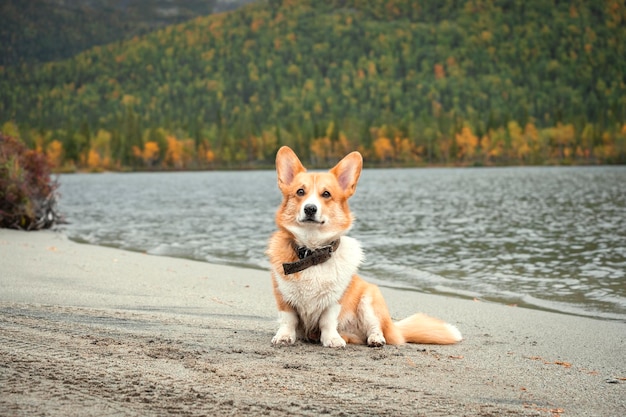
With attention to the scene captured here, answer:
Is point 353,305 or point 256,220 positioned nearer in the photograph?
point 353,305

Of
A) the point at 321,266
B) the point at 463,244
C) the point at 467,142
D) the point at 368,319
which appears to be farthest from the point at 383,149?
the point at 321,266

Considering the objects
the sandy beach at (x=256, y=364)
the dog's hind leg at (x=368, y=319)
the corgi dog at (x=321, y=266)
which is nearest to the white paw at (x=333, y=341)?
the corgi dog at (x=321, y=266)

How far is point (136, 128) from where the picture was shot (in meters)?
175

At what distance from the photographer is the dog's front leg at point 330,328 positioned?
621 cm

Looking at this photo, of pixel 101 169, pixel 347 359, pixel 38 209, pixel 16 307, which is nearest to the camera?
pixel 347 359

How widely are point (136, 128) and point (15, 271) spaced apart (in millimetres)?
171171

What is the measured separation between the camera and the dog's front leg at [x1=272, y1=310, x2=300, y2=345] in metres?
6.25

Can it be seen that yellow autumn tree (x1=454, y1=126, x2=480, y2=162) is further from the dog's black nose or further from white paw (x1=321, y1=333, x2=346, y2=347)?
the dog's black nose

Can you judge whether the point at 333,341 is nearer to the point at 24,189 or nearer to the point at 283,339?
the point at 283,339

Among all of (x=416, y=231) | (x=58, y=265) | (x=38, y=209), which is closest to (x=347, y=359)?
(x=58, y=265)

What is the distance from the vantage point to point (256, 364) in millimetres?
5367

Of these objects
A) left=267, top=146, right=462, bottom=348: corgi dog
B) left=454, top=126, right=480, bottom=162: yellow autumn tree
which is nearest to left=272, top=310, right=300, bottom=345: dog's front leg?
left=267, top=146, right=462, bottom=348: corgi dog

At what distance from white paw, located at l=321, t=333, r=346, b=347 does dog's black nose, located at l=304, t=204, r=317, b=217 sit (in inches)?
48.4

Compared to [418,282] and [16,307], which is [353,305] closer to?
[16,307]
